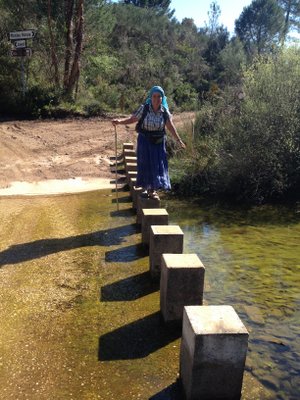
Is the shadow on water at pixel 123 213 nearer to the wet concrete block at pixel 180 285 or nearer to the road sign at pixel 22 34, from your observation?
the wet concrete block at pixel 180 285

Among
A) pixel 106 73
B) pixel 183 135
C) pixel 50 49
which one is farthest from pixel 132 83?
pixel 183 135

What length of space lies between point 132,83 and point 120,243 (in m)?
22.4

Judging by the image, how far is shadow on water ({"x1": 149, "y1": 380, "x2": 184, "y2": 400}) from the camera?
2875 mm

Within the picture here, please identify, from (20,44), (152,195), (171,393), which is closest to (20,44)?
(20,44)

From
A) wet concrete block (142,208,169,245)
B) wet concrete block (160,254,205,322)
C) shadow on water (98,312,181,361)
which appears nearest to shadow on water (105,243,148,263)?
wet concrete block (142,208,169,245)

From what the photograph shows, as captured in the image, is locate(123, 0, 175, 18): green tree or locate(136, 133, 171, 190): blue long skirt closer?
locate(136, 133, 171, 190): blue long skirt

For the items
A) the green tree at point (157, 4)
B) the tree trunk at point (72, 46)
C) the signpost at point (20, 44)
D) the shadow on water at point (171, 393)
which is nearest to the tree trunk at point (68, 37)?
the tree trunk at point (72, 46)

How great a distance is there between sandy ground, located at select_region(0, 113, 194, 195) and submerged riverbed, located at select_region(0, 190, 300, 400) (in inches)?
109

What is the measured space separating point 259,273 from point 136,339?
2098mm

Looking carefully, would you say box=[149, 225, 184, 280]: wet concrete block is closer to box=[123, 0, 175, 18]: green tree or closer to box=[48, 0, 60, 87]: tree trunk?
box=[48, 0, 60, 87]: tree trunk

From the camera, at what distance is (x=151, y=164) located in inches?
242

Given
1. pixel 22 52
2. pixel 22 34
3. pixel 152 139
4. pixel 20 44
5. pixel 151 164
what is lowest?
pixel 151 164

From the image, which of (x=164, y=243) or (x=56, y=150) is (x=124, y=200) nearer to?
(x=164, y=243)

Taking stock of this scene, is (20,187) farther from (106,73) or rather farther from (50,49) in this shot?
(106,73)
